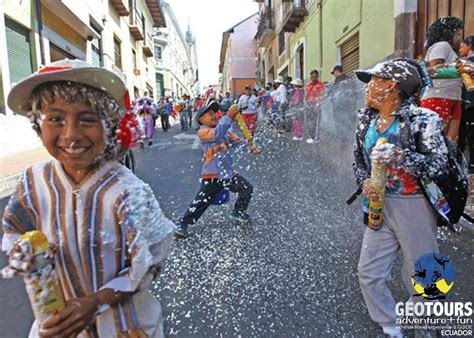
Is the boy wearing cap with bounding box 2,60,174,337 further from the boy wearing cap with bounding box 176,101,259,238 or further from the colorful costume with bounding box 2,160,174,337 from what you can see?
the boy wearing cap with bounding box 176,101,259,238

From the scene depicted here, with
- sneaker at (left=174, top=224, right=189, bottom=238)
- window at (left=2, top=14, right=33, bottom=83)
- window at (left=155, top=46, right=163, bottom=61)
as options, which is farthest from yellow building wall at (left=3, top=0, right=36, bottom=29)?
window at (left=155, top=46, right=163, bottom=61)

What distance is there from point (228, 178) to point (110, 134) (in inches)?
123

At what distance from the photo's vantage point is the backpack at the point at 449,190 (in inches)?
80.1

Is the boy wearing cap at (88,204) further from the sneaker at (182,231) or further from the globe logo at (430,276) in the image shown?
the sneaker at (182,231)

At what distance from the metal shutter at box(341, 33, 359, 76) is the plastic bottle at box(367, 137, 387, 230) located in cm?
948

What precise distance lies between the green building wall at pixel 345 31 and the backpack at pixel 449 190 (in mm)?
7010

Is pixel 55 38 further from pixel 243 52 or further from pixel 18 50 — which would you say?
pixel 243 52

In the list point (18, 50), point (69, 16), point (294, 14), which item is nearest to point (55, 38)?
point (69, 16)

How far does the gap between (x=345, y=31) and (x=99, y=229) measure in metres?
11.4

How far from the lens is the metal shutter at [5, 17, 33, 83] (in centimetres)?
1035

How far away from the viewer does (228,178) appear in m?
4.34

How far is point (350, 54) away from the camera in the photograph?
1141 cm

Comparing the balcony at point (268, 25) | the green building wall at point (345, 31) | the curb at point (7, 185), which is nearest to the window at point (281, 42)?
the balcony at point (268, 25)

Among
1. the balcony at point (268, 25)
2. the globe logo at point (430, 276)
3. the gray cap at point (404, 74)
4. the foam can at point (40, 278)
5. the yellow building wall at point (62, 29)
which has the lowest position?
the globe logo at point (430, 276)
